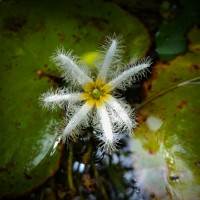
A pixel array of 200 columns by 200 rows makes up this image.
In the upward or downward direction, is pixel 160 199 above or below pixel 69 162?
below

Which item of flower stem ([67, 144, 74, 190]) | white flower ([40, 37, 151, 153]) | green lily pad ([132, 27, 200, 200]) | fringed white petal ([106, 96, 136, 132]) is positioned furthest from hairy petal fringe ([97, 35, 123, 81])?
flower stem ([67, 144, 74, 190])

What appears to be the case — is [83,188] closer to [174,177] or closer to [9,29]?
[174,177]

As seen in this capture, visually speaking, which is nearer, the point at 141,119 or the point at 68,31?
the point at 141,119

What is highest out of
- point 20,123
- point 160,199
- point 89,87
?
point 89,87

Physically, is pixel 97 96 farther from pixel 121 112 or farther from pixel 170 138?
pixel 170 138

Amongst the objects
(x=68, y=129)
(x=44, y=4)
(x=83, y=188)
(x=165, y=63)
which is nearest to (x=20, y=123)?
(x=68, y=129)

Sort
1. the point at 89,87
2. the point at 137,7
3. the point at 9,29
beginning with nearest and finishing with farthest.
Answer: the point at 89,87 → the point at 9,29 → the point at 137,7
